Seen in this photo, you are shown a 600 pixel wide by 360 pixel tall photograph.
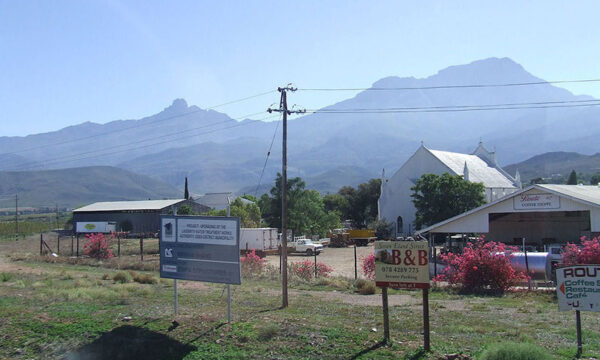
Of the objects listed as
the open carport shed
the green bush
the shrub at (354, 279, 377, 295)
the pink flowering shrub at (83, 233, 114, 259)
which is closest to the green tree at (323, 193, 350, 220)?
the open carport shed

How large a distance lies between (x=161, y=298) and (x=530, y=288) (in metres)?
13.7

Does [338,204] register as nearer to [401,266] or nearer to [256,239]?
[256,239]

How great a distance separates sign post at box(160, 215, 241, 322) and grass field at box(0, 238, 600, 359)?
3.28 ft

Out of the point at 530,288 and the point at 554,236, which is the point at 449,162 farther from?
the point at 530,288

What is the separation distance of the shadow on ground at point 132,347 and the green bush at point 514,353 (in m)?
5.32

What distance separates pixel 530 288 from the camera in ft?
64.6

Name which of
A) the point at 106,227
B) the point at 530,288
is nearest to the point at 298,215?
the point at 106,227

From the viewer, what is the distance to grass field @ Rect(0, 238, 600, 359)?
9398 mm

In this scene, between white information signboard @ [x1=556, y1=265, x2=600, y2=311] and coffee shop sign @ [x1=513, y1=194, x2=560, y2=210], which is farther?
coffee shop sign @ [x1=513, y1=194, x2=560, y2=210]

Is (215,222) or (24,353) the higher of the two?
(215,222)

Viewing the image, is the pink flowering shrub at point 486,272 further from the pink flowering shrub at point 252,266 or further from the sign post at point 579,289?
the sign post at point 579,289

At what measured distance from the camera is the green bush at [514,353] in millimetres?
7922

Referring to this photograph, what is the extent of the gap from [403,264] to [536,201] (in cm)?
2365

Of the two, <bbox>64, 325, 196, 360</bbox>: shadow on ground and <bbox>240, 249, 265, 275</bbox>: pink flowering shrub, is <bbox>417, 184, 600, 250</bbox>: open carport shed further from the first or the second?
<bbox>64, 325, 196, 360</bbox>: shadow on ground
